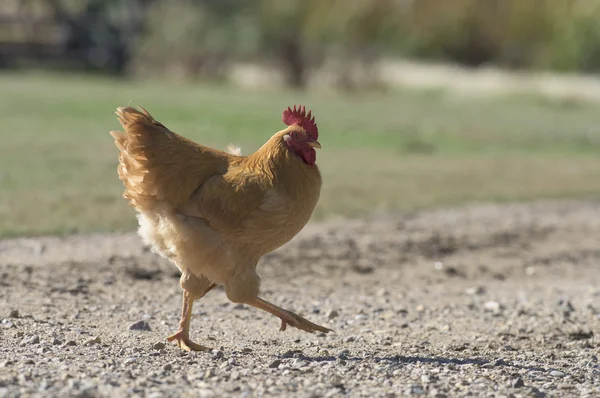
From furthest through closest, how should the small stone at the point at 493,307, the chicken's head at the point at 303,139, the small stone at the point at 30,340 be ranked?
the small stone at the point at 493,307 → the chicken's head at the point at 303,139 → the small stone at the point at 30,340

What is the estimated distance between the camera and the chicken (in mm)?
6871

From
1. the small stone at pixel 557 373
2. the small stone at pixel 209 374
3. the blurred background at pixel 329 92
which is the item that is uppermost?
the small stone at pixel 209 374

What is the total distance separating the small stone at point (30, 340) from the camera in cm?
693

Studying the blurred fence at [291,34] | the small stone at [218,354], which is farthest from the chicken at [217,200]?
the blurred fence at [291,34]

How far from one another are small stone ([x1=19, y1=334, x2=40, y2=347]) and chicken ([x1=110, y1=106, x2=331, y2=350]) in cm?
98

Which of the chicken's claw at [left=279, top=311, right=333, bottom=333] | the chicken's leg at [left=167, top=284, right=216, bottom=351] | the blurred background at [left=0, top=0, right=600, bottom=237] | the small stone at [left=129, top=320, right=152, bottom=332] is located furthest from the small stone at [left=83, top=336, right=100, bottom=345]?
the blurred background at [left=0, top=0, right=600, bottom=237]

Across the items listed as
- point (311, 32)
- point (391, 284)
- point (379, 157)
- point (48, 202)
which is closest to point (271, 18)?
point (311, 32)

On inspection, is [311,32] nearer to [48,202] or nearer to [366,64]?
[366,64]

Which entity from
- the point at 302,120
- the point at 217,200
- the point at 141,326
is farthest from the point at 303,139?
the point at 141,326

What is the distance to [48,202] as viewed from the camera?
1356 cm

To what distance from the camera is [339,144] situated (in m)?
23.1

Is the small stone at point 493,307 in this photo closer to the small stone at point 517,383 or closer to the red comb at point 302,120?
the small stone at point 517,383

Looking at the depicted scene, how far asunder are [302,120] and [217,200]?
0.86 meters

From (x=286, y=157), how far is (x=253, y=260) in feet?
2.54
